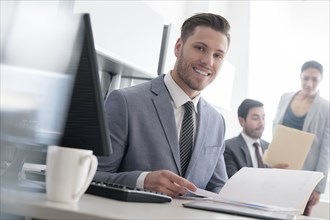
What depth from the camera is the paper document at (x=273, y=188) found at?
140cm

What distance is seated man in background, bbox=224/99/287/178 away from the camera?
3.57 metres

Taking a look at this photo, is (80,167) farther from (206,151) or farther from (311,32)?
(311,32)

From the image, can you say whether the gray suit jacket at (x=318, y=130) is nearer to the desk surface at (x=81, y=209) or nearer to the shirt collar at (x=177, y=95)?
the shirt collar at (x=177, y=95)

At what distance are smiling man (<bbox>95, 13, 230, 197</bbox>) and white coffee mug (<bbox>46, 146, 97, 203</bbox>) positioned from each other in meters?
0.60

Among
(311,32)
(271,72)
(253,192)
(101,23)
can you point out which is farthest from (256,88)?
(253,192)

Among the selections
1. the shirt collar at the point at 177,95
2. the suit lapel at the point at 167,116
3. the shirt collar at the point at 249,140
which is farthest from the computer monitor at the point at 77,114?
the shirt collar at the point at 249,140

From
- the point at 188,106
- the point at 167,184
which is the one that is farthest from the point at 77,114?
the point at 188,106

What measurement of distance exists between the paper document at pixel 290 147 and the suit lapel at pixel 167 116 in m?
1.97

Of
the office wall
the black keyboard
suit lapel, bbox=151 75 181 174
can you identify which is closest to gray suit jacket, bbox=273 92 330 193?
the office wall

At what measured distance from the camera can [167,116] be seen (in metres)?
1.77

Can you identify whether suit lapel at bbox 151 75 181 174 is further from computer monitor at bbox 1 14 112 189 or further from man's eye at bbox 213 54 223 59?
computer monitor at bbox 1 14 112 189

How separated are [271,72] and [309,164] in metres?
1.31

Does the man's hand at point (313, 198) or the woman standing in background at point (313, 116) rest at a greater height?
the woman standing in background at point (313, 116)

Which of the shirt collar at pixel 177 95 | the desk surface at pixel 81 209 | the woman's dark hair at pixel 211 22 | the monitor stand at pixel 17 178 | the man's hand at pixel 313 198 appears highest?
the woman's dark hair at pixel 211 22
